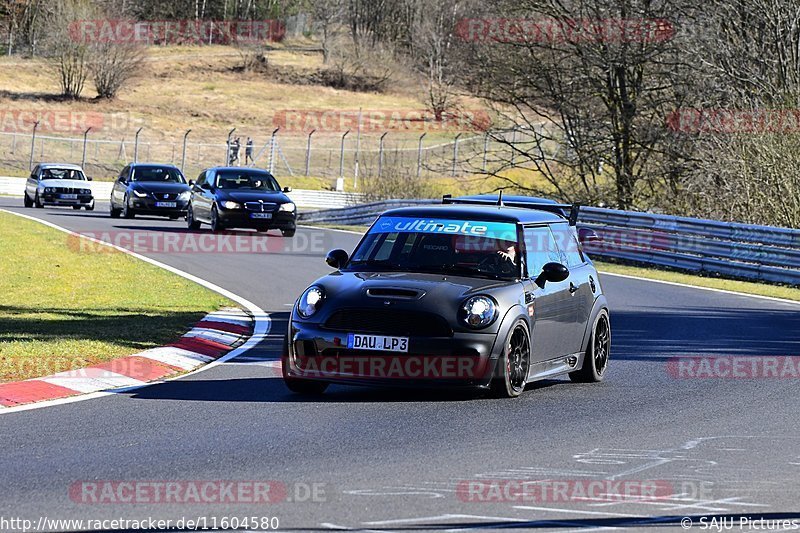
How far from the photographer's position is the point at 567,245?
11.9 meters

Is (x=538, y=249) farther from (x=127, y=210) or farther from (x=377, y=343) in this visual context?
(x=127, y=210)

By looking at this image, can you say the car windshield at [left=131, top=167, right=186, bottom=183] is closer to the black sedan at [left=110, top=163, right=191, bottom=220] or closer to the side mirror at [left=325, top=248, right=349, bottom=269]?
the black sedan at [left=110, top=163, right=191, bottom=220]

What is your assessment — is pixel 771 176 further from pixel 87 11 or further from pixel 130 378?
pixel 87 11

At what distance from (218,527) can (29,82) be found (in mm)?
82320

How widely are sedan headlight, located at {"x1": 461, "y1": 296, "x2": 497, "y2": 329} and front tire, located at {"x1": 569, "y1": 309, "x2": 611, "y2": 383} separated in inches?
72.9

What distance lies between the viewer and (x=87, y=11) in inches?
3364

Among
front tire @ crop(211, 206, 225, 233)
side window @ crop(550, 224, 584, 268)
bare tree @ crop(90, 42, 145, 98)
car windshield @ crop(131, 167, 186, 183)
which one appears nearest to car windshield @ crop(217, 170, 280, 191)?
front tire @ crop(211, 206, 225, 233)

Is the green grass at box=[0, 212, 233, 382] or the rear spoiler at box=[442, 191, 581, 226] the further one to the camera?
the rear spoiler at box=[442, 191, 581, 226]

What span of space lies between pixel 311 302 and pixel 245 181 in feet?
→ 70.9

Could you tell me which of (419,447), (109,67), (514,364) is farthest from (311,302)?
(109,67)

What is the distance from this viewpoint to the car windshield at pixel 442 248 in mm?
10750

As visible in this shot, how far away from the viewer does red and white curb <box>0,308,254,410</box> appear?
996 centimetres

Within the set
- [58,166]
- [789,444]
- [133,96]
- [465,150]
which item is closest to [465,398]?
[789,444]

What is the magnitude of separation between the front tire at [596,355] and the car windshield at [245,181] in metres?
Answer: 19.9
